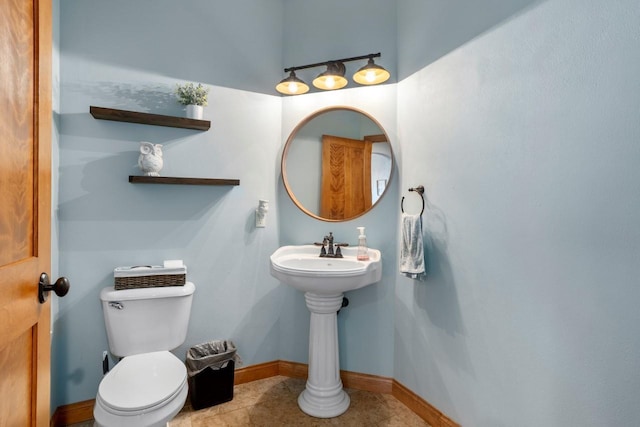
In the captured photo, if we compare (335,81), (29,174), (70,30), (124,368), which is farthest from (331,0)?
(124,368)

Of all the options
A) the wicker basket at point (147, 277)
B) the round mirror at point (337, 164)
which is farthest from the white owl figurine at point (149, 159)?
the round mirror at point (337, 164)

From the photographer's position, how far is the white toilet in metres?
1.25

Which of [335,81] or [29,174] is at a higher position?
[335,81]

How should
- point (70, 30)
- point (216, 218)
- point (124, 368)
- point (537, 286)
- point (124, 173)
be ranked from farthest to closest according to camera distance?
point (216, 218) < point (124, 173) < point (70, 30) < point (124, 368) < point (537, 286)

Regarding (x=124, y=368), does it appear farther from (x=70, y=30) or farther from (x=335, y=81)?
(x=335, y=81)

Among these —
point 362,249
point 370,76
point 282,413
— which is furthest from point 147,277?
point 370,76

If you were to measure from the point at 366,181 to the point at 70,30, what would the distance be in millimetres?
1841

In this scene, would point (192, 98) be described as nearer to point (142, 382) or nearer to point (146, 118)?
point (146, 118)

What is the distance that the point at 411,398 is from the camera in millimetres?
1877

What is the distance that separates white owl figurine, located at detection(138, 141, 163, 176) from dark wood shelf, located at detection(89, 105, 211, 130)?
0.13 meters

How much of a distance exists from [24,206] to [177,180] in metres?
1.03

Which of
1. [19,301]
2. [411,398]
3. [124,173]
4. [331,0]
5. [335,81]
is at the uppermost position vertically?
[331,0]

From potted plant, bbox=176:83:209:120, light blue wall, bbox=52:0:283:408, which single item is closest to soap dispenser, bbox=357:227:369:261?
light blue wall, bbox=52:0:283:408

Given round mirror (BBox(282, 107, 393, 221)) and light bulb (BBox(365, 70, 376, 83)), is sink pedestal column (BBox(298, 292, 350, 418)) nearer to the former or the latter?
round mirror (BBox(282, 107, 393, 221))
